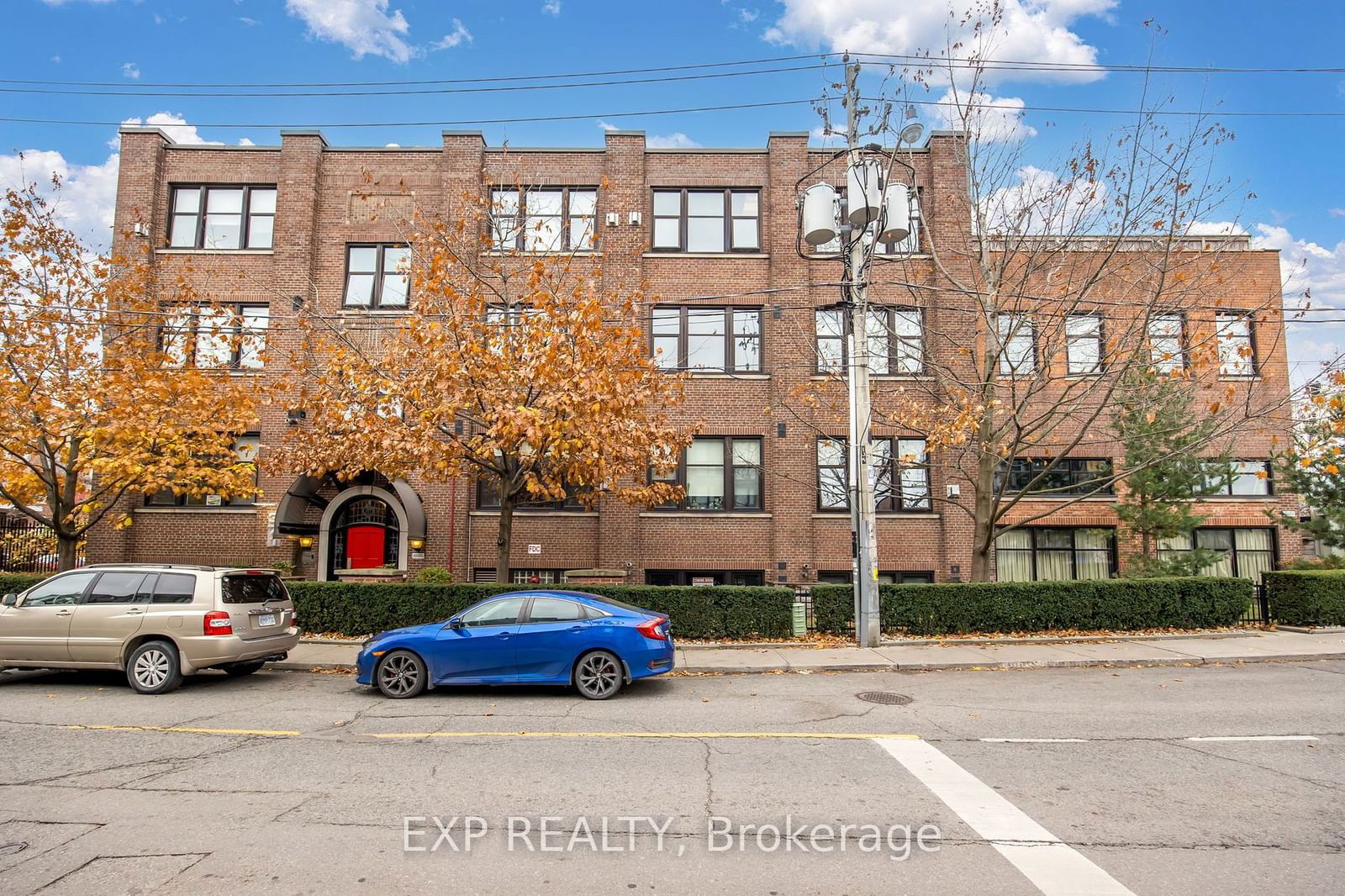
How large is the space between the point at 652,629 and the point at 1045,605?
8876 millimetres

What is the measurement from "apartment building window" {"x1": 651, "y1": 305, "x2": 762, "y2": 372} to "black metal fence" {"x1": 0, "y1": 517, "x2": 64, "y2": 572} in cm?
1632

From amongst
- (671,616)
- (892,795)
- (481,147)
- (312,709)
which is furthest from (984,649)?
(481,147)

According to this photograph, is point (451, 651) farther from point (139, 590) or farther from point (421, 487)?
point (421, 487)

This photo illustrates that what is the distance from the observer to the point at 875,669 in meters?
11.9

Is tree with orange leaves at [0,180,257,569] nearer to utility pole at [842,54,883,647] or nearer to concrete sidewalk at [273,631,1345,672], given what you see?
concrete sidewalk at [273,631,1345,672]

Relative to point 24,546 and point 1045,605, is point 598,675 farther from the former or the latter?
point 24,546

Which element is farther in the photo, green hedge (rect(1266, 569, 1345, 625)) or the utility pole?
green hedge (rect(1266, 569, 1345, 625))

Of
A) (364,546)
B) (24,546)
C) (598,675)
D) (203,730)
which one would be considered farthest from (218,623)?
(24,546)

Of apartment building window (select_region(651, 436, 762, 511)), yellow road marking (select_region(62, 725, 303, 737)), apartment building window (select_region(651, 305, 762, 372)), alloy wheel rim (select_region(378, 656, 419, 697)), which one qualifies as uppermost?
apartment building window (select_region(651, 305, 762, 372))

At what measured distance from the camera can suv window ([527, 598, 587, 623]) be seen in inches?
381

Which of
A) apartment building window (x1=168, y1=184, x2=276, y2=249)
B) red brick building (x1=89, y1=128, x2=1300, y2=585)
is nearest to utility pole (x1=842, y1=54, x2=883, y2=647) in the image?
red brick building (x1=89, y1=128, x2=1300, y2=585)

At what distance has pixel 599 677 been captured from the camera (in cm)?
955

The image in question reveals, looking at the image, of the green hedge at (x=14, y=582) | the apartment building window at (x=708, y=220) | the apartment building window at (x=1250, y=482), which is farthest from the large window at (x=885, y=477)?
the green hedge at (x=14, y=582)

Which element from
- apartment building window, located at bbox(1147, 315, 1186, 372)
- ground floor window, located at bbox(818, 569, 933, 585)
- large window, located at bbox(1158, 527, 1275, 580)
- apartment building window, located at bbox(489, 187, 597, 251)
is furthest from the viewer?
large window, located at bbox(1158, 527, 1275, 580)
